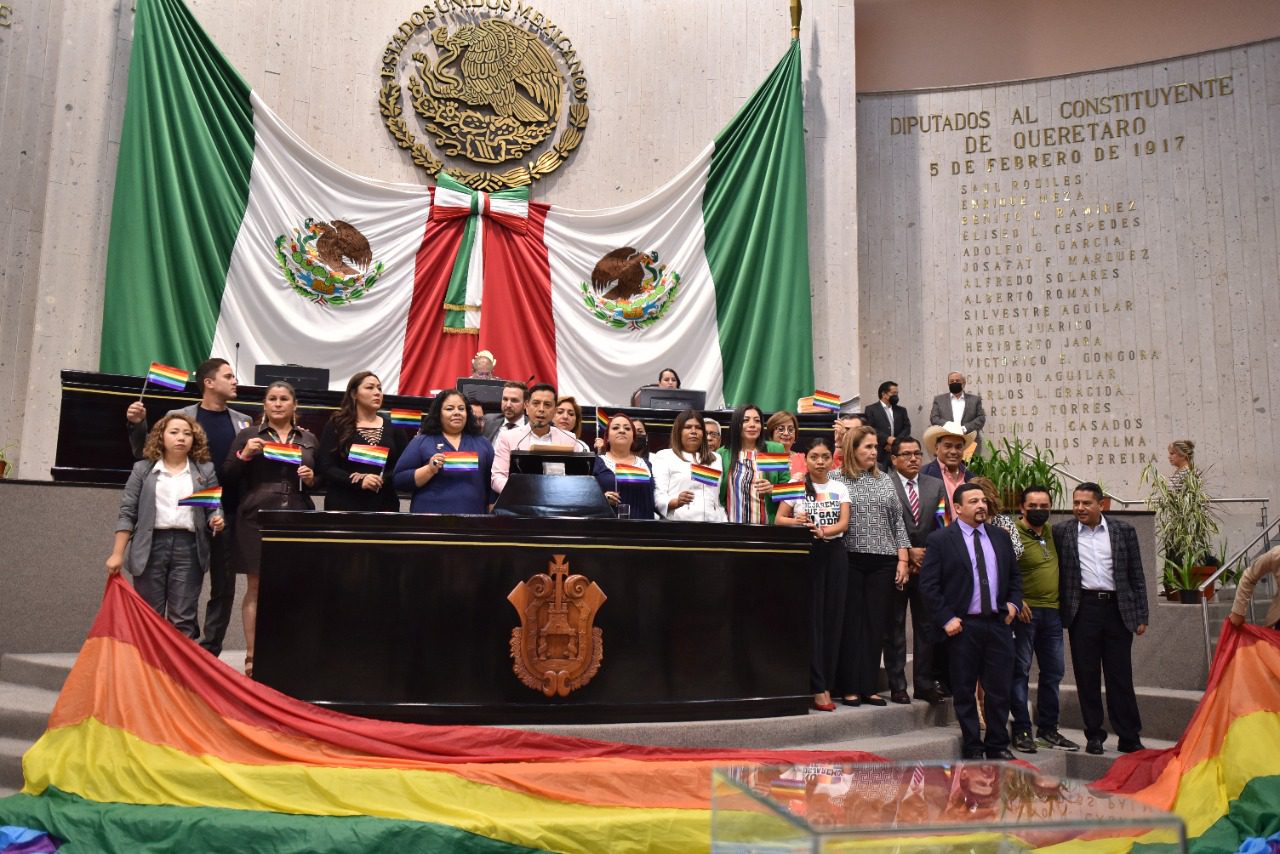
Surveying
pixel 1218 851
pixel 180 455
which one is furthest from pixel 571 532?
pixel 1218 851

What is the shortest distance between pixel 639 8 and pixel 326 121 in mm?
3490

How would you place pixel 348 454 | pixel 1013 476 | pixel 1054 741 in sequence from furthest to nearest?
pixel 1013 476
pixel 1054 741
pixel 348 454

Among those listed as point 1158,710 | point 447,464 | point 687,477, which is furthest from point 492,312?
point 1158,710

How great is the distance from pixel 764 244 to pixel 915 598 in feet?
18.1

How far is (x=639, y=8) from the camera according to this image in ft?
38.8

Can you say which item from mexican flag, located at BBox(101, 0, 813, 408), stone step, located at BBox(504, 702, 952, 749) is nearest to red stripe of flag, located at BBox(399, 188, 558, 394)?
mexican flag, located at BBox(101, 0, 813, 408)

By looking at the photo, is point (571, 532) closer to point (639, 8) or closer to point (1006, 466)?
point (1006, 466)

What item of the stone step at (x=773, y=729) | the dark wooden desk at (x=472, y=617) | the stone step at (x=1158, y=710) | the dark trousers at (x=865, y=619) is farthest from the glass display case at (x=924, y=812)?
the stone step at (x=1158, y=710)

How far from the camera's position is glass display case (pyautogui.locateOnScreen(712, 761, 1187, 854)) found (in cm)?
182

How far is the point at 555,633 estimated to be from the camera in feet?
16.5

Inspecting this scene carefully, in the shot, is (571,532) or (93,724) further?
(571,532)

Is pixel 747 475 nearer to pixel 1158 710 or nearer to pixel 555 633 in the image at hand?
pixel 555 633

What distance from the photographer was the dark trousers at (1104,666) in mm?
6191

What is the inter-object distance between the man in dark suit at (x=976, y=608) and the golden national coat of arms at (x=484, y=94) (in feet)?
22.3
